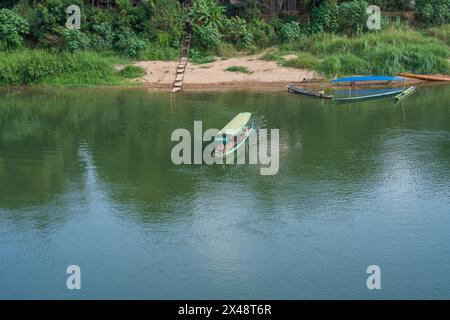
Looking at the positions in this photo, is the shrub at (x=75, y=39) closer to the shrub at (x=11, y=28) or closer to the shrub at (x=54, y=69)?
the shrub at (x=54, y=69)

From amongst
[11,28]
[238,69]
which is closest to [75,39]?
[11,28]

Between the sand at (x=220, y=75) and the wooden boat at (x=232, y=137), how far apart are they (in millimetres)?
12769

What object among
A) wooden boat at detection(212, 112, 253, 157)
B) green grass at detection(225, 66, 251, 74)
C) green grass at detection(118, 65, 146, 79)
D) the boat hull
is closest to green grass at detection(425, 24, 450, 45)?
green grass at detection(225, 66, 251, 74)

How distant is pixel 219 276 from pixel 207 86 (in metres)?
26.6

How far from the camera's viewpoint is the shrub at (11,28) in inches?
1766

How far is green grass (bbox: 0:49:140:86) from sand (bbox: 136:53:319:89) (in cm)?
219

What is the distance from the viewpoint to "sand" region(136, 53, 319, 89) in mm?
43969

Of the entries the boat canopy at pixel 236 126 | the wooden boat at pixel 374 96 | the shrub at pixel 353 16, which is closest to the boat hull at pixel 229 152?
the boat canopy at pixel 236 126

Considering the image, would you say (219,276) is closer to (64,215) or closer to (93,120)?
(64,215)

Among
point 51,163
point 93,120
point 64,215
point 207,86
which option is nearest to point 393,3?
point 207,86

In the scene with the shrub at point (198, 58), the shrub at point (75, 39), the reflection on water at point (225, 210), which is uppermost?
the shrub at point (75, 39)

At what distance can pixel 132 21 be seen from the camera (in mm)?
47156

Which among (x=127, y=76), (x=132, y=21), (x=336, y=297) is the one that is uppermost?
(x=132, y=21)

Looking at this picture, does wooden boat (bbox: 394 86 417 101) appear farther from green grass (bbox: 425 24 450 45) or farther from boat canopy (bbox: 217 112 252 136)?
boat canopy (bbox: 217 112 252 136)
